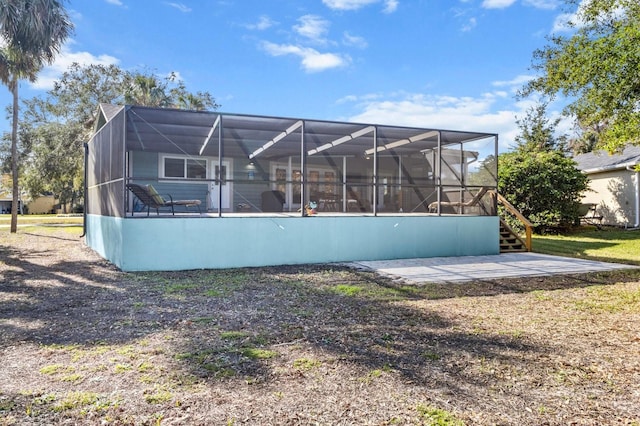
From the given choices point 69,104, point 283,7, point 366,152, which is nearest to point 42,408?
point 366,152

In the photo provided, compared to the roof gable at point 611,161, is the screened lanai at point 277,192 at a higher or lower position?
lower

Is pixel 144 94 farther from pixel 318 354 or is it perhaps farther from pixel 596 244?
pixel 318 354

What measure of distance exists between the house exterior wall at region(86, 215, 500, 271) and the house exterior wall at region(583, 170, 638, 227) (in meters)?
10.0

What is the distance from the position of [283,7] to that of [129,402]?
1599cm

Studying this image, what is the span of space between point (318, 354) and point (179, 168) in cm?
1226

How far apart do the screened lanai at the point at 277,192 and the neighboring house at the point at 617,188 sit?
8750mm

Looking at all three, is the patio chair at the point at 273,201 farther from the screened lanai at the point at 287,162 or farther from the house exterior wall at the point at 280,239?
the house exterior wall at the point at 280,239

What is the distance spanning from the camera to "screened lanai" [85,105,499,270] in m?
8.15

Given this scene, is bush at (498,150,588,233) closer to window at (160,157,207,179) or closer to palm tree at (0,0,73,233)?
window at (160,157,207,179)

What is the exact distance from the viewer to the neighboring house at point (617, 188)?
16.5 m

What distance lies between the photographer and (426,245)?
10070 millimetres

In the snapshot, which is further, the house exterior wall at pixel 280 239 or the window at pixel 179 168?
the window at pixel 179 168

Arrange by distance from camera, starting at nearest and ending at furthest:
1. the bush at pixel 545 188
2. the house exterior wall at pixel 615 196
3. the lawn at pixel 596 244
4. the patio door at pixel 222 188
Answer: the lawn at pixel 596 244 < the patio door at pixel 222 188 < the bush at pixel 545 188 < the house exterior wall at pixel 615 196

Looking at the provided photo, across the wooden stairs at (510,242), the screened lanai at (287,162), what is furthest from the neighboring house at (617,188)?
the screened lanai at (287,162)
